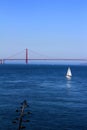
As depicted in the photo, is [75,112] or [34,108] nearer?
[75,112]

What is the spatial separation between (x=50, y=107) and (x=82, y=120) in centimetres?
1054

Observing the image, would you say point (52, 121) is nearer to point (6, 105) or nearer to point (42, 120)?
point (42, 120)

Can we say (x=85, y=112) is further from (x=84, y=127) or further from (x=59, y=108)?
(x=84, y=127)

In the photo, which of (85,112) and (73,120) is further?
(85,112)

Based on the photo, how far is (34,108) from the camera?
55.2 m

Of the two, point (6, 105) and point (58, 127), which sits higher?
point (6, 105)

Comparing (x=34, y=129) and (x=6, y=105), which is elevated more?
(x=6, y=105)

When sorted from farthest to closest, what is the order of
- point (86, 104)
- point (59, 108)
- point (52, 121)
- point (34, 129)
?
point (86, 104), point (59, 108), point (52, 121), point (34, 129)

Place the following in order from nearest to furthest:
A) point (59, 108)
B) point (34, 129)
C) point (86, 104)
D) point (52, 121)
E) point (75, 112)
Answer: point (34, 129), point (52, 121), point (75, 112), point (59, 108), point (86, 104)

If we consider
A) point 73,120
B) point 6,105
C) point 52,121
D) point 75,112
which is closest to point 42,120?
point 52,121

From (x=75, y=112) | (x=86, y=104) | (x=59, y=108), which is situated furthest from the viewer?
(x=86, y=104)

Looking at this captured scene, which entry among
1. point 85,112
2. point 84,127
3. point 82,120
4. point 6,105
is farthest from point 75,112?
point 6,105

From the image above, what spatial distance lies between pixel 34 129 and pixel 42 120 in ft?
14.9

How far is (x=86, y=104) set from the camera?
5991 cm
